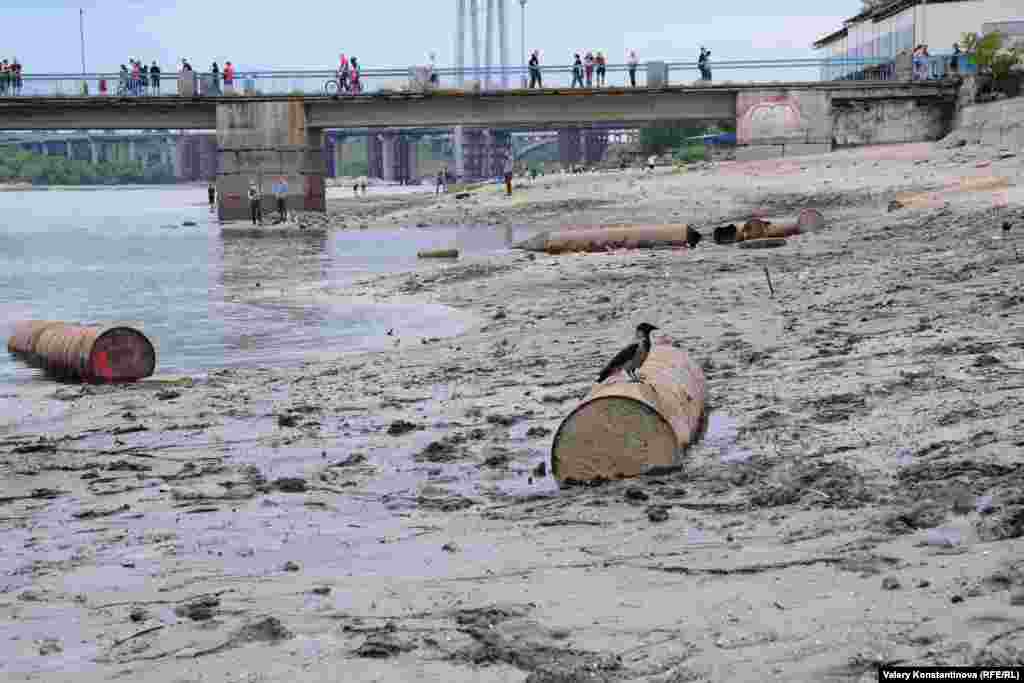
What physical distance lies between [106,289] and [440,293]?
9.80 meters

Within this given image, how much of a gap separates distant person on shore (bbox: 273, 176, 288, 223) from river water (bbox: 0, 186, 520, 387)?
6.05 meters

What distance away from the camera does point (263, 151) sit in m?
61.5

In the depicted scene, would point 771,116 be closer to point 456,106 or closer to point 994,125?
point 994,125

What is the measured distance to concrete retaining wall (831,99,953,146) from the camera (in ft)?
194

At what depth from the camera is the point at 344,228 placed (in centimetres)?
5262

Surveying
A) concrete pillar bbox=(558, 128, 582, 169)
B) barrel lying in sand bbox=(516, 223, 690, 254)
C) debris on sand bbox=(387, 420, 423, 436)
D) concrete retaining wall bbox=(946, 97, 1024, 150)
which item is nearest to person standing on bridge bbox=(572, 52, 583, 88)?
concrete retaining wall bbox=(946, 97, 1024, 150)

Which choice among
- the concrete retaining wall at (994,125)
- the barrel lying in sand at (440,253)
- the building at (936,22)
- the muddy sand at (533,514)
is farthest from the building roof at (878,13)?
the muddy sand at (533,514)

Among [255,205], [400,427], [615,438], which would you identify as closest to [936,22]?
[255,205]

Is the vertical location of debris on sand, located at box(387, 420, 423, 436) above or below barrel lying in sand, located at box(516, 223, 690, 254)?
below

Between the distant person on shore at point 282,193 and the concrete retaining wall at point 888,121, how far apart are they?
23839mm

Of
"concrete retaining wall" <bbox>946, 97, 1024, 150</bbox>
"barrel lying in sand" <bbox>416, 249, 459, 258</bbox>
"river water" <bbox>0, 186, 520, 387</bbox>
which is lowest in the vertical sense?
"river water" <bbox>0, 186, 520, 387</bbox>

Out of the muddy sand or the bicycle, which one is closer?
the muddy sand

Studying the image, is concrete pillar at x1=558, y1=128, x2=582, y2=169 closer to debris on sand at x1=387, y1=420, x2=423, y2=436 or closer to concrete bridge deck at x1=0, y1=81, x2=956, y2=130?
concrete bridge deck at x1=0, y1=81, x2=956, y2=130

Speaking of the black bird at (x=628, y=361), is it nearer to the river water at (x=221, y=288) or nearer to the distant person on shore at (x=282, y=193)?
the river water at (x=221, y=288)
